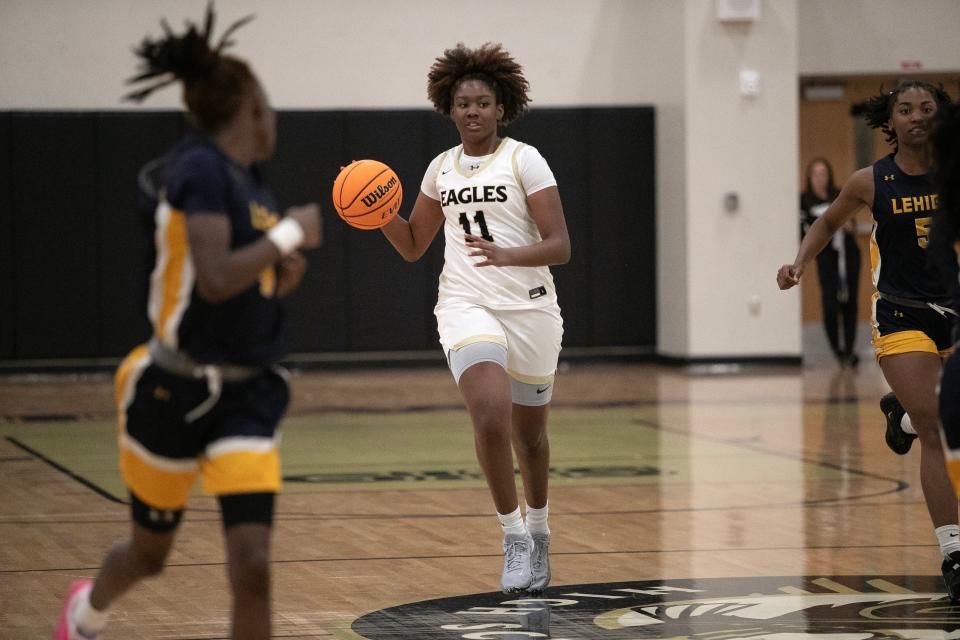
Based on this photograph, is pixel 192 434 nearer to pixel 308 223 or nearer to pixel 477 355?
pixel 308 223

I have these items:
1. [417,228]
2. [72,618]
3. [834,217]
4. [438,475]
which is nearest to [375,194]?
[417,228]

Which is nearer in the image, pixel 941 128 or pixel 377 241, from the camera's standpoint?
pixel 941 128

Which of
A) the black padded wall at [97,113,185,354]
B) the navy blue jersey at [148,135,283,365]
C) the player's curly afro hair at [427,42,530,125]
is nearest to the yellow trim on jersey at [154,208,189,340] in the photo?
the navy blue jersey at [148,135,283,365]

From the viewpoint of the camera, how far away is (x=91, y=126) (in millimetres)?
16125

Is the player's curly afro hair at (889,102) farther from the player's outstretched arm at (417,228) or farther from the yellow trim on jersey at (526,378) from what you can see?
the player's outstretched arm at (417,228)

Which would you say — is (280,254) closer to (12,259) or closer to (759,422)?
(759,422)

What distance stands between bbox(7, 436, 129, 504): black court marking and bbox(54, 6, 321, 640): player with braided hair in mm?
4288

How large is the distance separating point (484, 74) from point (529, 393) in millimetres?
1303

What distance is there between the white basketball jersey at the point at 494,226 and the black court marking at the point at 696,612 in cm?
116

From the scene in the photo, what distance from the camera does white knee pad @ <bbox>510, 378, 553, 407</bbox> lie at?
6141 mm

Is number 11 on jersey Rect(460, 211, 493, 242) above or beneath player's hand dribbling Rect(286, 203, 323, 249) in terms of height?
above

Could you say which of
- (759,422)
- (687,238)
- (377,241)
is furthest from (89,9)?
(759,422)

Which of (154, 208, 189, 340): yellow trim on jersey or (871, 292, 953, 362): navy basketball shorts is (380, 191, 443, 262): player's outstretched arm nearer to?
(871, 292, 953, 362): navy basketball shorts

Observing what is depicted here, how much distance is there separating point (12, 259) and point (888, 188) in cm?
1216
